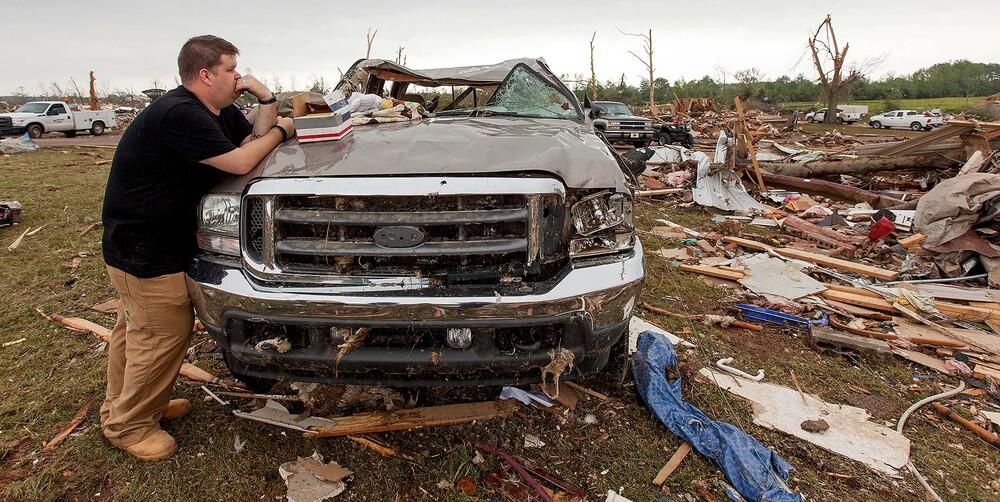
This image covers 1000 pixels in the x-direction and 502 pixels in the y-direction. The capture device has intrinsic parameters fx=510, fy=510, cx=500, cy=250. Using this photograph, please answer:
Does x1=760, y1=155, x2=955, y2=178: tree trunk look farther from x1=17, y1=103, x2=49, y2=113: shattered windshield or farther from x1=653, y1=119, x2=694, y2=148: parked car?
x1=17, y1=103, x2=49, y2=113: shattered windshield

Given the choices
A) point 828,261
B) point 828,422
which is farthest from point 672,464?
point 828,261

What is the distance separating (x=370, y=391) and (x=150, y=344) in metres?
1.10

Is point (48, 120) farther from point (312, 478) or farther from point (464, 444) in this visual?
point (464, 444)

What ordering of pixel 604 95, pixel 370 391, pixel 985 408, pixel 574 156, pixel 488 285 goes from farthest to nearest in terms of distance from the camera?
pixel 604 95 < pixel 985 408 < pixel 370 391 < pixel 574 156 < pixel 488 285

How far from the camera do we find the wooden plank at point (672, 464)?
2309 millimetres

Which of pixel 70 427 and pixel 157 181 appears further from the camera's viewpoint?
pixel 70 427

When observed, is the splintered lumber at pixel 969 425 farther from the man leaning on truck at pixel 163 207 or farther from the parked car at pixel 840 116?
the parked car at pixel 840 116

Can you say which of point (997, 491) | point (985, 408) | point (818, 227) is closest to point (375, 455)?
point (997, 491)

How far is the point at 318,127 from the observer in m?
2.38

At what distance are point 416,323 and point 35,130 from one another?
25.9 metres

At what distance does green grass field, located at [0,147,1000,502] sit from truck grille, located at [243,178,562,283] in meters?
Answer: 0.97

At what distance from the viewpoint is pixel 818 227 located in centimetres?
713

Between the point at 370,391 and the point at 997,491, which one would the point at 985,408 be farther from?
the point at 370,391

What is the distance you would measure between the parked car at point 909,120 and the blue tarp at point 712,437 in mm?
38614
